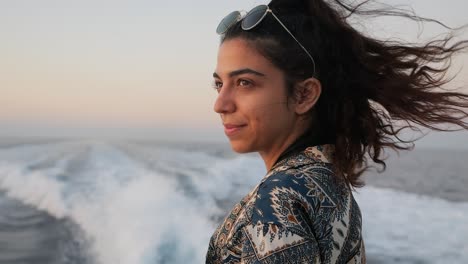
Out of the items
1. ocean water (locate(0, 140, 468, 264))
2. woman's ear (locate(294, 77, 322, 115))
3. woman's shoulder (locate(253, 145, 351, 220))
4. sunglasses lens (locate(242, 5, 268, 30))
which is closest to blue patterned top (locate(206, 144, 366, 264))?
woman's shoulder (locate(253, 145, 351, 220))

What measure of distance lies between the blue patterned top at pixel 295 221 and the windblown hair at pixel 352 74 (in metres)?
0.10

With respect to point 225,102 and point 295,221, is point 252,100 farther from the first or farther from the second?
point 295,221

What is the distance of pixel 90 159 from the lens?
30.5 feet

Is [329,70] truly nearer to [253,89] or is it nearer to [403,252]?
[253,89]

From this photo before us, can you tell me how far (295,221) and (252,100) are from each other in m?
0.35

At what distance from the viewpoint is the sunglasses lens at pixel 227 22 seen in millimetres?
1422

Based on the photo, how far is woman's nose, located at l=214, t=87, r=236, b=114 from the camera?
1.28 m

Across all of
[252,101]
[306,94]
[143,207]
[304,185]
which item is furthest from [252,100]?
[143,207]

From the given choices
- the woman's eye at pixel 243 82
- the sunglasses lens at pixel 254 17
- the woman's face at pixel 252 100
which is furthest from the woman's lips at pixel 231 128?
the sunglasses lens at pixel 254 17

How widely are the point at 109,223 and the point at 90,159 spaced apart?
3.34 meters

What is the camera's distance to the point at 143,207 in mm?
6809

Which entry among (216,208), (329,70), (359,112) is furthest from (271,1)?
(216,208)

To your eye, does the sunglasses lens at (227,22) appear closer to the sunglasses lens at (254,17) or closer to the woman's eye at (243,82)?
the sunglasses lens at (254,17)

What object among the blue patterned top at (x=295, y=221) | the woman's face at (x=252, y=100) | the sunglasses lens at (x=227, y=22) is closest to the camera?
the blue patterned top at (x=295, y=221)
